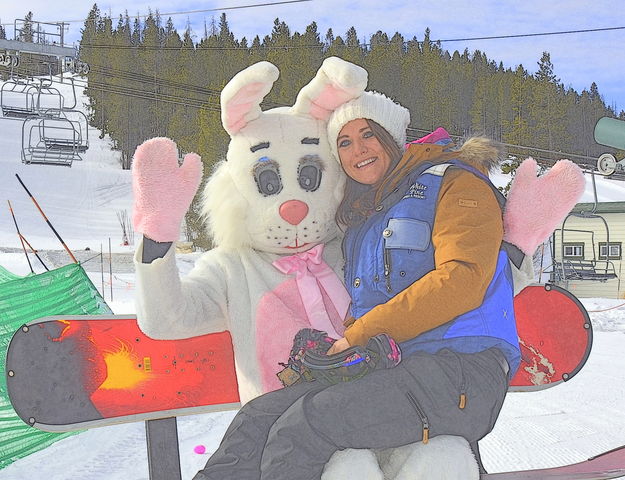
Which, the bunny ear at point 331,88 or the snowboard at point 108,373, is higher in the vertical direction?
the bunny ear at point 331,88

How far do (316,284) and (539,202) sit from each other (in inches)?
32.7

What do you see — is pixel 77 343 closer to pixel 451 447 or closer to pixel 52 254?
pixel 451 447

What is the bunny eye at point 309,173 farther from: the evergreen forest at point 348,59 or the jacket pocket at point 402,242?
the evergreen forest at point 348,59

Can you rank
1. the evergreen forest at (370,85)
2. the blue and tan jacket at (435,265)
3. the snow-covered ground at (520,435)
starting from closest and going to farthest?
the blue and tan jacket at (435,265)
the snow-covered ground at (520,435)
the evergreen forest at (370,85)

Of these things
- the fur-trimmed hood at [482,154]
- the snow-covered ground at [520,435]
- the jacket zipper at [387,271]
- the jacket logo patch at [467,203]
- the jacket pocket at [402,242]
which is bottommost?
the snow-covered ground at [520,435]

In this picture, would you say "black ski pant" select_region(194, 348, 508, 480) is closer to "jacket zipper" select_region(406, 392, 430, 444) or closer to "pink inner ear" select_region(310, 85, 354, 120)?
"jacket zipper" select_region(406, 392, 430, 444)

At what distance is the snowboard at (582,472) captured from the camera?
2.32m

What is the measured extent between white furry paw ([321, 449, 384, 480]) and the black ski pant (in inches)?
1.3

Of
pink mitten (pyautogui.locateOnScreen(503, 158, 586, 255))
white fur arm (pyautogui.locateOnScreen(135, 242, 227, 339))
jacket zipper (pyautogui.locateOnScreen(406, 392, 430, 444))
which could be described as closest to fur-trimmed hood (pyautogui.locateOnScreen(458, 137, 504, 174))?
pink mitten (pyautogui.locateOnScreen(503, 158, 586, 255))

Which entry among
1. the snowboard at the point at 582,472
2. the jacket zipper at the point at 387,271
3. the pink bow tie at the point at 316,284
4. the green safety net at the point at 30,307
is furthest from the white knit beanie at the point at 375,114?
the green safety net at the point at 30,307

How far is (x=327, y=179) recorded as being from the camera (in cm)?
261

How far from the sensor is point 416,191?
7.23 ft

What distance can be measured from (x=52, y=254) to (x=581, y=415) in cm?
1847

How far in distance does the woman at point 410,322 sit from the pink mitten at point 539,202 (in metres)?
0.22
